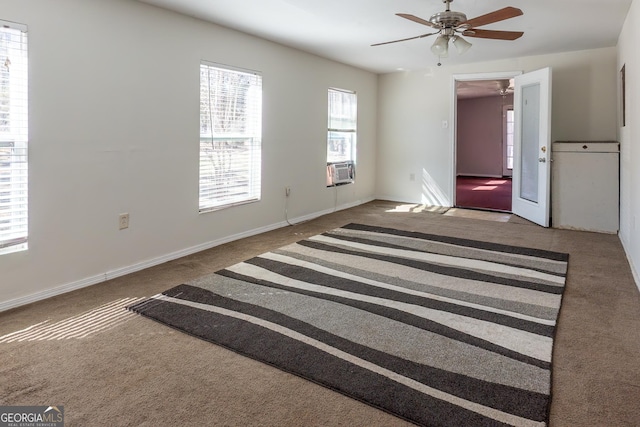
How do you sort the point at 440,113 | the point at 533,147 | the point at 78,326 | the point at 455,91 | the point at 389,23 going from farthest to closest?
the point at 440,113, the point at 455,91, the point at 533,147, the point at 389,23, the point at 78,326

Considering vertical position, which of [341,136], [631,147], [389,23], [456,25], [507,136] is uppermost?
[389,23]

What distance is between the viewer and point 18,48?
2.72m

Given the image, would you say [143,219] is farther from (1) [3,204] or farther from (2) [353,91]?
(2) [353,91]

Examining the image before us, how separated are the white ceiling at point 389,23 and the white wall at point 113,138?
328 millimetres

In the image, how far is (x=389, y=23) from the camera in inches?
165

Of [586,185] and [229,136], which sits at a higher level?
[229,136]

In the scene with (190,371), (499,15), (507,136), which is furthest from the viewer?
(507,136)

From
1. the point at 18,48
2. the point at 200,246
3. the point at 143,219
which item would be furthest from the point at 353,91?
the point at 18,48

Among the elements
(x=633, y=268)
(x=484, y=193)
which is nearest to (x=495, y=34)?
(x=633, y=268)

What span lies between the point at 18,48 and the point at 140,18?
1016 mm

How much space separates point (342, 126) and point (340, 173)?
0.71 meters

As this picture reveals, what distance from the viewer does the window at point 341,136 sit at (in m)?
6.18

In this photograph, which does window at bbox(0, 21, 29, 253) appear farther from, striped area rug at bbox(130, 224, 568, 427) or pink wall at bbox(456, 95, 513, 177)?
pink wall at bbox(456, 95, 513, 177)

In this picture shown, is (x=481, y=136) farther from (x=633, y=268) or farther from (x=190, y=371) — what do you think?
(x=190, y=371)
